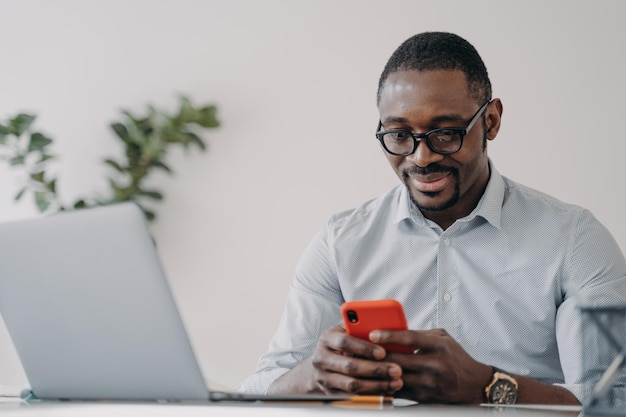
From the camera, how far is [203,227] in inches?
126

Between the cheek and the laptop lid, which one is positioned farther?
the cheek

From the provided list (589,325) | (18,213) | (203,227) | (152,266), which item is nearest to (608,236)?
(589,325)

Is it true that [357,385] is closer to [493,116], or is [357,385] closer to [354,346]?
[354,346]

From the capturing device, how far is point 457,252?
1.76 metres

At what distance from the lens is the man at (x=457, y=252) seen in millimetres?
1670

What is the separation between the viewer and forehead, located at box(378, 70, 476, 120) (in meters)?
1.70

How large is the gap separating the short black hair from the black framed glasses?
0.10 m

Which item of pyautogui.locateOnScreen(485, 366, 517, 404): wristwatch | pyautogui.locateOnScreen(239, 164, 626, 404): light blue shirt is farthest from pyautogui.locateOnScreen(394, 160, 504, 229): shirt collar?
pyautogui.locateOnScreen(485, 366, 517, 404): wristwatch

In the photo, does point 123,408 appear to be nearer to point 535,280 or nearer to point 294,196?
point 535,280

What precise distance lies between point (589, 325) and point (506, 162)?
207 centimetres

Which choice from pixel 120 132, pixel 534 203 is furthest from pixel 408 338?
pixel 120 132

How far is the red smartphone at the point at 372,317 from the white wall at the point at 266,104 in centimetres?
186

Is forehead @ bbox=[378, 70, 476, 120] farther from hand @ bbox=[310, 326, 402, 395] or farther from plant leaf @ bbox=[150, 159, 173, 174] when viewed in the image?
plant leaf @ bbox=[150, 159, 173, 174]

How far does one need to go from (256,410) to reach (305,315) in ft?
2.96
